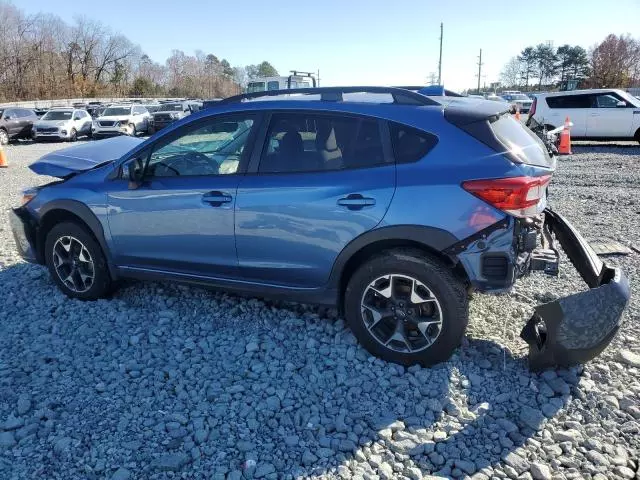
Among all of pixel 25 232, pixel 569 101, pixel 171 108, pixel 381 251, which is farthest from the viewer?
pixel 171 108

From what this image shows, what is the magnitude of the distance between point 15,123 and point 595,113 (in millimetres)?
22920

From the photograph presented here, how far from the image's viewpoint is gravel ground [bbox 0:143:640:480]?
2.56 meters

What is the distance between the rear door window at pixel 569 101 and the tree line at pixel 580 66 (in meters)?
43.2

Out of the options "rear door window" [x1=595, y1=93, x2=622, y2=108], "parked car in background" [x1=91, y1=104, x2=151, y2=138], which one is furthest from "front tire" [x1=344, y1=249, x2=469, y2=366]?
"parked car in background" [x1=91, y1=104, x2=151, y2=138]

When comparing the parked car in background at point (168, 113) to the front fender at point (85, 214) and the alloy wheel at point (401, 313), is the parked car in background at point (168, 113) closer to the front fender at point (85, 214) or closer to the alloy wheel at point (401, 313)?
the front fender at point (85, 214)

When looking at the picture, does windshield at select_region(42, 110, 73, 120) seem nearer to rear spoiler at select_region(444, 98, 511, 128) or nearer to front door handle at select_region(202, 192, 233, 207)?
front door handle at select_region(202, 192, 233, 207)

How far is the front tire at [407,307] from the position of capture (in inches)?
126

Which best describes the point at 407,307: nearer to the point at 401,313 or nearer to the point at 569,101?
the point at 401,313

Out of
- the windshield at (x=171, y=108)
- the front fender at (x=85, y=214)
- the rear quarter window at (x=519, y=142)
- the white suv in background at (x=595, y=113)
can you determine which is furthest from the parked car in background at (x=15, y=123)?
the rear quarter window at (x=519, y=142)

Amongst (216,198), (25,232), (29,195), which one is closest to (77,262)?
(25,232)

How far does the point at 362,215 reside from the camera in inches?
130

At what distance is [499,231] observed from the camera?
3057 mm

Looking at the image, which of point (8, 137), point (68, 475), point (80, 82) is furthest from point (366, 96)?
point (80, 82)

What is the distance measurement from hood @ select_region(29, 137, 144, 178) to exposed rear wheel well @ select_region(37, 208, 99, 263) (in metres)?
0.35
